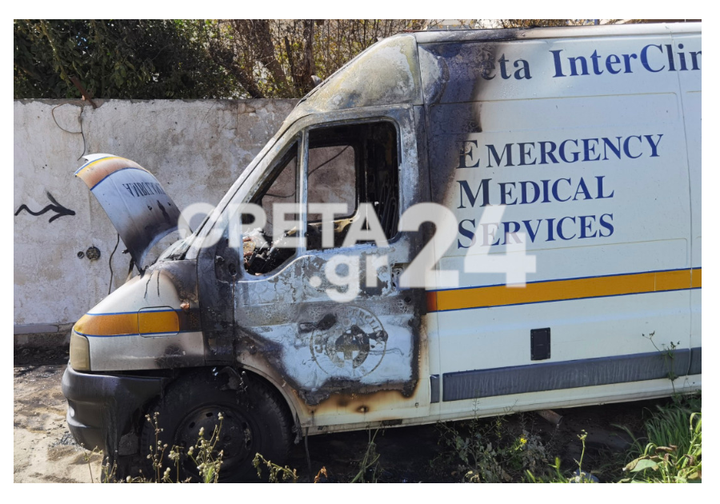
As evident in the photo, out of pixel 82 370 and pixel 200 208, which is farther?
pixel 200 208

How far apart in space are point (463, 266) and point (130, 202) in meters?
2.10

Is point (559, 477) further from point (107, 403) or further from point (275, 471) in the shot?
point (107, 403)

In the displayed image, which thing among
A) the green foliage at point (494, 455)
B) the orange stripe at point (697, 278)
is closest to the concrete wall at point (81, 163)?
the green foliage at point (494, 455)

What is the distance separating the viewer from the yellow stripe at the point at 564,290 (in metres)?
3.00

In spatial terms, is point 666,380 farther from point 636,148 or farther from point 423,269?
point 423,269

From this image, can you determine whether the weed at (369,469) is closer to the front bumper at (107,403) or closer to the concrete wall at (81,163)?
the front bumper at (107,403)

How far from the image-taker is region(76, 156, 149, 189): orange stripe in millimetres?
3229

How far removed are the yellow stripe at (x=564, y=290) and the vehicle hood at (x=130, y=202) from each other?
6.02ft

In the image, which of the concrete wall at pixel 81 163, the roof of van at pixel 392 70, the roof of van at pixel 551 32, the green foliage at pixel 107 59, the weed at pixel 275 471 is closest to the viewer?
the weed at pixel 275 471

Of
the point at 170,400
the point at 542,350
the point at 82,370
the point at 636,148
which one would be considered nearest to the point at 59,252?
the point at 82,370

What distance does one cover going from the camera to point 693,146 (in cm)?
312

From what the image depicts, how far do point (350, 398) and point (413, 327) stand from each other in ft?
1.78

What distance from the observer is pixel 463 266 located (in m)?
2.99

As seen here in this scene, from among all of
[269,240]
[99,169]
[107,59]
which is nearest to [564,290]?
[269,240]
